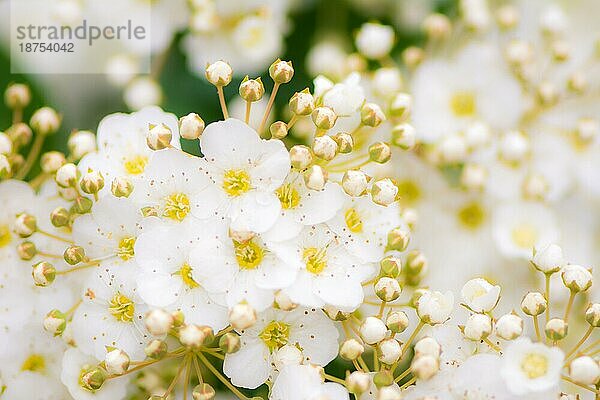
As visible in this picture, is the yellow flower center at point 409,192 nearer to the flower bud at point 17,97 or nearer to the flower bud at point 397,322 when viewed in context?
the flower bud at point 397,322

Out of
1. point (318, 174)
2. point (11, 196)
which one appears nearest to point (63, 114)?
point (11, 196)

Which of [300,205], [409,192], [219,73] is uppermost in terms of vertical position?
[219,73]

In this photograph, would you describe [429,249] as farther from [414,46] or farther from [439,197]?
[414,46]

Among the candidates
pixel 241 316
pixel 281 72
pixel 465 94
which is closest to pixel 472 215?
pixel 465 94

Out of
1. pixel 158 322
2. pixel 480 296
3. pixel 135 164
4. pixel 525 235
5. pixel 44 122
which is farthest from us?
pixel 525 235

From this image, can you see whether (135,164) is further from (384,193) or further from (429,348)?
(429,348)

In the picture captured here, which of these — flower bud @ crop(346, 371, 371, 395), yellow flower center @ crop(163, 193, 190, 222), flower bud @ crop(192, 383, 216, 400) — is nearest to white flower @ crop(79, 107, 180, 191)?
yellow flower center @ crop(163, 193, 190, 222)

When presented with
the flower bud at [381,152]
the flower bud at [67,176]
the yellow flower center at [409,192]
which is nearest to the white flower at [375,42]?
the yellow flower center at [409,192]
